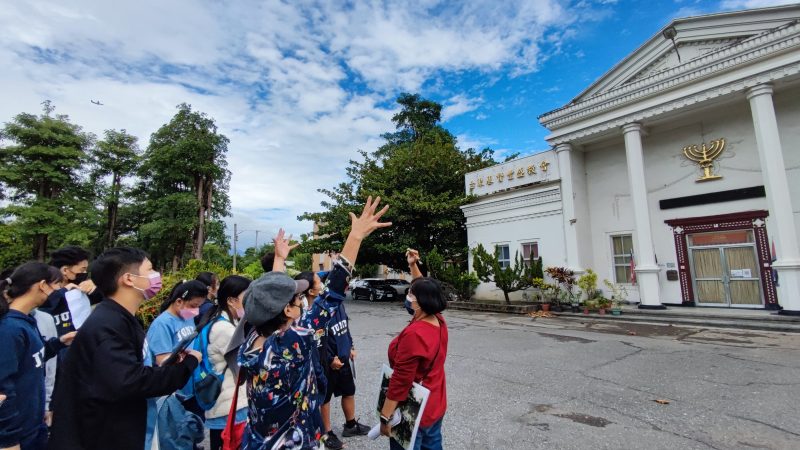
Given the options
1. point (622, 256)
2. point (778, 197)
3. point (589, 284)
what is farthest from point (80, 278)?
point (622, 256)

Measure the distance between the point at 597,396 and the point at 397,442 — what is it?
3.40m

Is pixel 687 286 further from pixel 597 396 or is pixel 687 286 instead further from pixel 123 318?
pixel 123 318

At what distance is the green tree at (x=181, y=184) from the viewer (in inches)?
947

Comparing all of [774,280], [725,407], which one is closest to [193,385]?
[725,407]

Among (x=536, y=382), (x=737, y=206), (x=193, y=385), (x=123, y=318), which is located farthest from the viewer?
(x=737, y=206)

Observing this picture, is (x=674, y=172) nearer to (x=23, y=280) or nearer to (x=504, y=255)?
(x=504, y=255)

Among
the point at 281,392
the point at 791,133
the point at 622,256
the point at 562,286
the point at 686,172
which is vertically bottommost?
the point at 281,392

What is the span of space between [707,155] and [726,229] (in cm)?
223

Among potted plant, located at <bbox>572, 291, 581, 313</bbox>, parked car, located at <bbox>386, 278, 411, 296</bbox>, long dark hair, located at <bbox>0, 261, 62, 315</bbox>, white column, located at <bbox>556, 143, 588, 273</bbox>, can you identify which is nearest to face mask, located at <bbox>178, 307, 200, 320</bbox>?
long dark hair, located at <bbox>0, 261, 62, 315</bbox>

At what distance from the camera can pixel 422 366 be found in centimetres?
226

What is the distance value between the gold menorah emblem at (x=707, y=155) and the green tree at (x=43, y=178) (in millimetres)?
29322

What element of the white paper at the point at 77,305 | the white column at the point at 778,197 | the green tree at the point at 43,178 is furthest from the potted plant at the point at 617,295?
the green tree at the point at 43,178

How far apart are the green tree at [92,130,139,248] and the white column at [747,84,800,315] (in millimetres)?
32331

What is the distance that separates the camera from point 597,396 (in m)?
4.50
